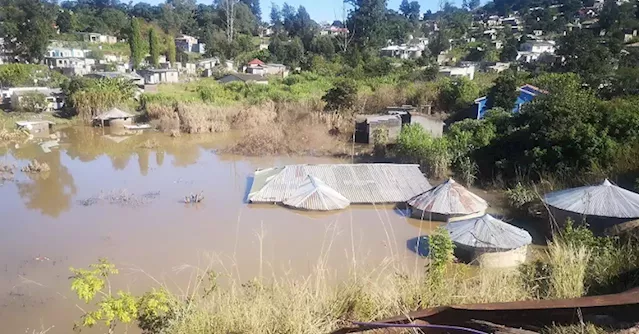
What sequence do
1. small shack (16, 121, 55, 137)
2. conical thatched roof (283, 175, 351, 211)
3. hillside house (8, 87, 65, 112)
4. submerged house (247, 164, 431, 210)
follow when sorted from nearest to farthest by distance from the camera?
conical thatched roof (283, 175, 351, 211) → submerged house (247, 164, 431, 210) → small shack (16, 121, 55, 137) → hillside house (8, 87, 65, 112)

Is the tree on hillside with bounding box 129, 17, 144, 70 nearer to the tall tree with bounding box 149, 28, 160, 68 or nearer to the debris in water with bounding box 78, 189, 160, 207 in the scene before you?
the tall tree with bounding box 149, 28, 160, 68

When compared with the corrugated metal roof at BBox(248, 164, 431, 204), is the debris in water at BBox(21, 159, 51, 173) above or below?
below

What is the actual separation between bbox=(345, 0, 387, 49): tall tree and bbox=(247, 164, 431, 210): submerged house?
35.1 metres

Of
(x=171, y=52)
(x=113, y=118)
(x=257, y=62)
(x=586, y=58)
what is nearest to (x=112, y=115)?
(x=113, y=118)

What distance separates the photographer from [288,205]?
917 centimetres

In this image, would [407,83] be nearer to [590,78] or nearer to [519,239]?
[590,78]

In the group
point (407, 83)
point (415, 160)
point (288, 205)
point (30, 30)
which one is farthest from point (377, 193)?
point (30, 30)

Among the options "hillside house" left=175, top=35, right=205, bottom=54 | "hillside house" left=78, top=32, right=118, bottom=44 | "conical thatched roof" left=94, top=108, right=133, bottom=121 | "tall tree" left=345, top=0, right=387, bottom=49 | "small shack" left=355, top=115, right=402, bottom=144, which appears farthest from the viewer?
"hillside house" left=175, top=35, right=205, bottom=54

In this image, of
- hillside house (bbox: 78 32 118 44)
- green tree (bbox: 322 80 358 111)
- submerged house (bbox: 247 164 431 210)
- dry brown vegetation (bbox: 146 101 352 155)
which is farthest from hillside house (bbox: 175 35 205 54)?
submerged house (bbox: 247 164 431 210)

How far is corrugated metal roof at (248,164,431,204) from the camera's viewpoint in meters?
9.45

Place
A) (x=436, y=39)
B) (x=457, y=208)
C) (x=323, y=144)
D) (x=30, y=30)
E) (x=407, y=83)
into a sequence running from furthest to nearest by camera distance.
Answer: (x=436, y=39) < (x=30, y=30) < (x=407, y=83) < (x=323, y=144) < (x=457, y=208)

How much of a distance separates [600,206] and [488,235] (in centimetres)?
168

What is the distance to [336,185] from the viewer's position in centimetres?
977

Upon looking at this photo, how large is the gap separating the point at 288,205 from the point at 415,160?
4016mm
